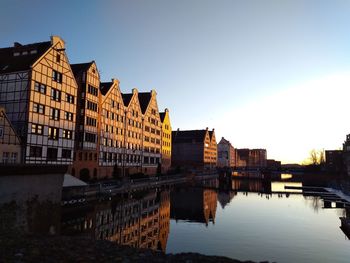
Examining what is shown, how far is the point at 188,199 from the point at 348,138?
3589 inches

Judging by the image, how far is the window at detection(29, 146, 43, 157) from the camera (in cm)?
4642

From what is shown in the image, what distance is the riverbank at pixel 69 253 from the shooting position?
14271 mm

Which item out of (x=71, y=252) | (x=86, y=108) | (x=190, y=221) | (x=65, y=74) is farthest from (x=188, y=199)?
(x=71, y=252)

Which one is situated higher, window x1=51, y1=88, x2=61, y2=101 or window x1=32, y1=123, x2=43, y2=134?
window x1=51, y1=88, x2=61, y2=101

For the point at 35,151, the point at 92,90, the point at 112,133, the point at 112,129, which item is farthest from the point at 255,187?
the point at 35,151

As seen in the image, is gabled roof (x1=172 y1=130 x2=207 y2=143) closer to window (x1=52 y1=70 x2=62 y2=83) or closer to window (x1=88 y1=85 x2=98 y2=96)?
window (x1=88 y1=85 x2=98 y2=96)

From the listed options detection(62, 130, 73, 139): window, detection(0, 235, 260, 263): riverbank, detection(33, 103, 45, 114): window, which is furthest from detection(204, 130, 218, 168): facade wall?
detection(0, 235, 260, 263): riverbank

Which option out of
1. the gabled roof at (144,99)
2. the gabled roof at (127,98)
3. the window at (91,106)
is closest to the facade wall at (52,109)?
the window at (91,106)

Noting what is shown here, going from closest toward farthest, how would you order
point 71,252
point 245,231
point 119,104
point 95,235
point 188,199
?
1. point 71,252
2. point 95,235
3. point 245,231
4. point 188,199
5. point 119,104

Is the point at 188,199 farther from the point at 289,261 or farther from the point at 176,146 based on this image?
the point at 176,146

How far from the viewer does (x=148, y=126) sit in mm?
96750

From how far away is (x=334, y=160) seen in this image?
164 meters

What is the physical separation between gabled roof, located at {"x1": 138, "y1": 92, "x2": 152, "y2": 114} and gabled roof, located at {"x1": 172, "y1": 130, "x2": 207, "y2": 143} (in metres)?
61.3

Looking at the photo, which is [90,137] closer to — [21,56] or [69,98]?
[69,98]
